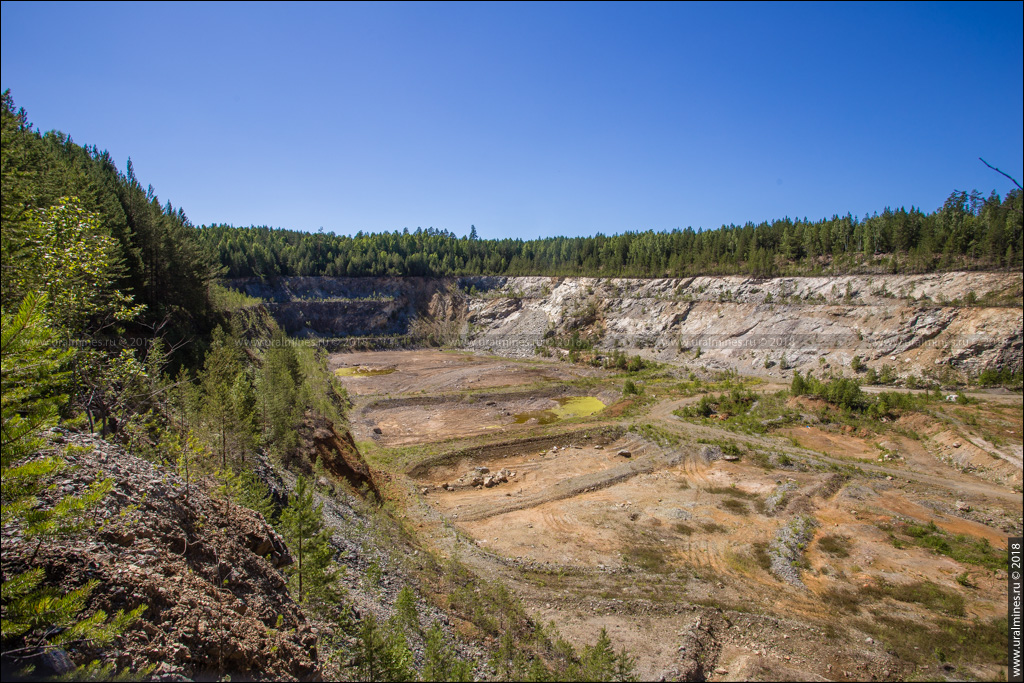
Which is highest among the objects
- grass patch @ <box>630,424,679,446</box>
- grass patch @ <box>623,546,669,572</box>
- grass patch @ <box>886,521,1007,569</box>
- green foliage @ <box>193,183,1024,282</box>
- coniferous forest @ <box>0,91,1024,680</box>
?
green foliage @ <box>193,183,1024,282</box>

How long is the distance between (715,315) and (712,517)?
4721 centimetres

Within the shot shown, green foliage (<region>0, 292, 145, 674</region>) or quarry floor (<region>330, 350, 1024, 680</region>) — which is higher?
green foliage (<region>0, 292, 145, 674</region>)

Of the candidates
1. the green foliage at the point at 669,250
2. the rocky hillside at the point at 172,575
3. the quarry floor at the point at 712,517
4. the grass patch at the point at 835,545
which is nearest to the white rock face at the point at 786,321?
the green foliage at the point at 669,250

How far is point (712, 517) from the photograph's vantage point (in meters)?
20.1

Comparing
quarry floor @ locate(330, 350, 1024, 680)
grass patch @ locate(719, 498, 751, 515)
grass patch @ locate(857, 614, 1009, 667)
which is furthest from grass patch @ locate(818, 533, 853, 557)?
grass patch @ locate(857, 614, 1009, 667)

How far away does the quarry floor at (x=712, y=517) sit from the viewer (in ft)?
41.2

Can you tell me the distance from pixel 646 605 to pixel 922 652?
7355 mm

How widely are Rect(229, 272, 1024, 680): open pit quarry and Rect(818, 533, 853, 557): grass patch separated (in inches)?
3.8

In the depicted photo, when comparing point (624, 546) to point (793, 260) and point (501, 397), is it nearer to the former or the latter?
point (501, 397)

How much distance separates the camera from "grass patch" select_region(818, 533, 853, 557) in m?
17.1

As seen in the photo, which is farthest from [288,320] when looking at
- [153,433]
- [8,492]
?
[8,492]

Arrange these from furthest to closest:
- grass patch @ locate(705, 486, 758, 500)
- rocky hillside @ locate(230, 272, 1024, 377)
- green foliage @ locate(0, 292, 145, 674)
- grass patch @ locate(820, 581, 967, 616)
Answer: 1. rocky hillside @ locate(230, 272, 1024, 377)
2. grass patch @ locate(705, 486, 758, 500)
3. grass patch @ locate(820, 581, 967, 616)
4. green foliage @ locate(0, 292, 145, 674)

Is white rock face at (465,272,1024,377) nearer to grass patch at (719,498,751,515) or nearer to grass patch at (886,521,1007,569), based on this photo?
grass patch at (886,521,1007,569)

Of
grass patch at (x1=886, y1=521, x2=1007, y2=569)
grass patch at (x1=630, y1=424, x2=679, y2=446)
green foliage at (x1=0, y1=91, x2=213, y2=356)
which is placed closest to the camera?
green foliage at (x1=0, y1=91, x2=213, y2=356)
